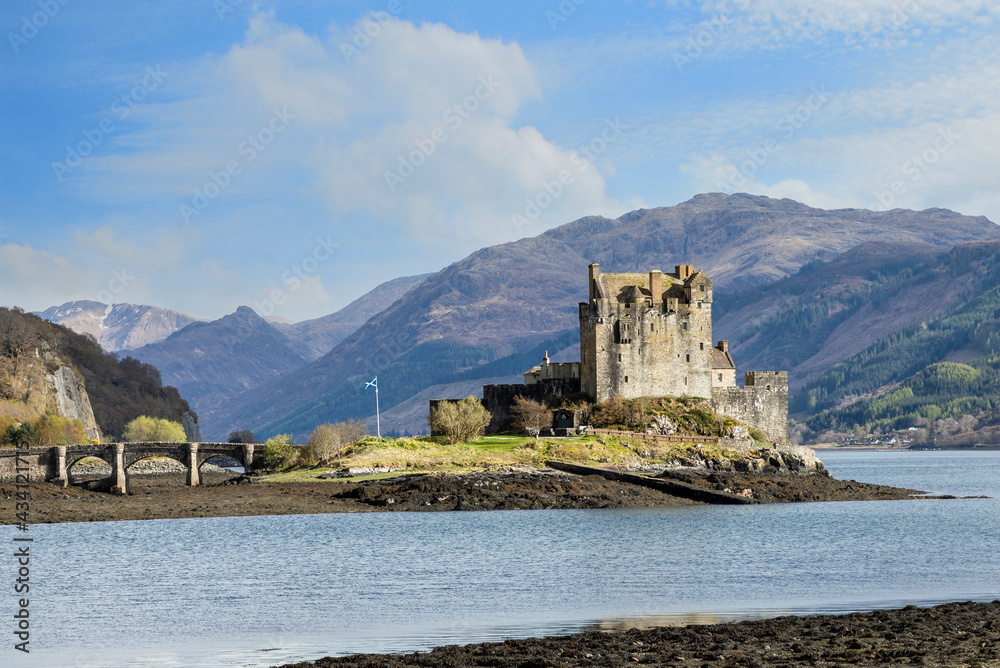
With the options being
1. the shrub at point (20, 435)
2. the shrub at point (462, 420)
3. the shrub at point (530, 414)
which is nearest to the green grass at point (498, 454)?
the shrub at point (462, 420)

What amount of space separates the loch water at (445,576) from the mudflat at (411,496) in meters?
2.32

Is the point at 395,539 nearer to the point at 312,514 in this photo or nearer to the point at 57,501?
the point at 312,514

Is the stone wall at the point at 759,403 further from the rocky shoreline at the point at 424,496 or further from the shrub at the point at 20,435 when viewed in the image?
the shrub at the point at 20,435

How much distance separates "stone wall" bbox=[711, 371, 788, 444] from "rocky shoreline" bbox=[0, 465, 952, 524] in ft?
51.8

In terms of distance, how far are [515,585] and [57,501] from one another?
Result: 5608 centimetres

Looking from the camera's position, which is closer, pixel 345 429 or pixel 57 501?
pixel 57 501

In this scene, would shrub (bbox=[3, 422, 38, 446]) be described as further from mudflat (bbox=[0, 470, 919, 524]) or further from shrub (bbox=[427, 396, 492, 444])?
shrub (bbox=[427, 396, 492, 444])

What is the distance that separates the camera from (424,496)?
81.6m

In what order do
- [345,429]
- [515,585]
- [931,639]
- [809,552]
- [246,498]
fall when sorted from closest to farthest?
[931,639]
[515,585]
[809,552]
[246,498]
[345,429]

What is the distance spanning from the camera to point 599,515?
76875 millimetres

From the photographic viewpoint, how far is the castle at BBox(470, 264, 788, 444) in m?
107

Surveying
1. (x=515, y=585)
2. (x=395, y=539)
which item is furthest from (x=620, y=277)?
(x=515, y=585)

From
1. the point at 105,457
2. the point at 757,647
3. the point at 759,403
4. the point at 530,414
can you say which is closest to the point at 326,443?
the point at 530,414

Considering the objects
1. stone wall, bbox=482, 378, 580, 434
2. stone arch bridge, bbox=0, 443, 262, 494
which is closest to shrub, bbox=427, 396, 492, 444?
stone wall, bbox=482, 378, 580, 434
